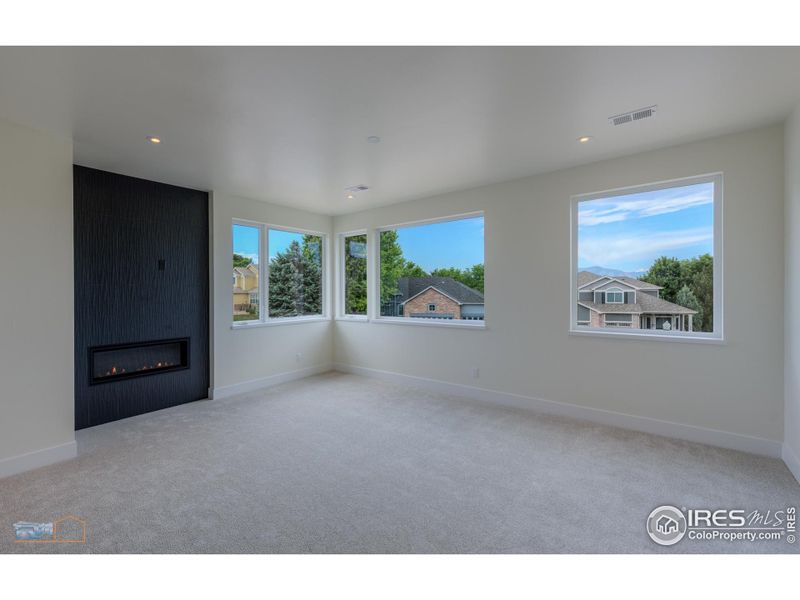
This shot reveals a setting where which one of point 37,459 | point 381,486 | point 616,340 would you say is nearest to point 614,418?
point 616,340

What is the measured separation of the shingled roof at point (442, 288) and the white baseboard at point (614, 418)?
3.68 ft

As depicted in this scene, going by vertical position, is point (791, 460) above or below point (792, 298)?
below

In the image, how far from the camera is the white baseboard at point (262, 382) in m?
4.45

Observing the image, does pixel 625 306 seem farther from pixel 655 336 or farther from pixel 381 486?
pixel 381 486

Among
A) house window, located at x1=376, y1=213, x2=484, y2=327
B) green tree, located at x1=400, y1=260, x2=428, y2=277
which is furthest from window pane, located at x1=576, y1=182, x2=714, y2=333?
green tree, located at x1=400, y1=260, x2=428, y2=277

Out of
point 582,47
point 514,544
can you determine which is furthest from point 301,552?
point 582,47

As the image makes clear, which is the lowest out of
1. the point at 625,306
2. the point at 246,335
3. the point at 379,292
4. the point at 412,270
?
the point at 246,335

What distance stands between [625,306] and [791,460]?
1567 mm

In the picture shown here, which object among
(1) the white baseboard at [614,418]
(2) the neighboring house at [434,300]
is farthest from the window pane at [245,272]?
(1) the white baseboard at [614,418]

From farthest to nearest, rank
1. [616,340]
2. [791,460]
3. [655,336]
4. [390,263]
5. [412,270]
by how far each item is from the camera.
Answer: [390,263], [412,270], [616,340], [655,336], [791,460]

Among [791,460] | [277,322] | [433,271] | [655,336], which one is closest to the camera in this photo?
[791,460]

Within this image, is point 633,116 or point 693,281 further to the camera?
point 693,281

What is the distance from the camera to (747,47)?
1.78 metres

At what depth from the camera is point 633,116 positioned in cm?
254
